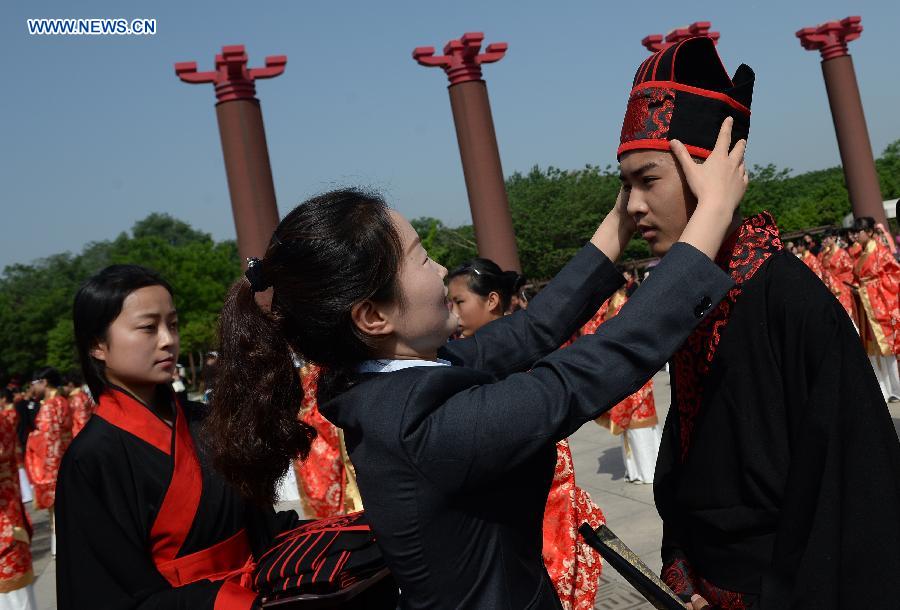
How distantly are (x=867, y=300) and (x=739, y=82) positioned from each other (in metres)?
7.90

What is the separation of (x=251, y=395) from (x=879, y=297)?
28.0ft

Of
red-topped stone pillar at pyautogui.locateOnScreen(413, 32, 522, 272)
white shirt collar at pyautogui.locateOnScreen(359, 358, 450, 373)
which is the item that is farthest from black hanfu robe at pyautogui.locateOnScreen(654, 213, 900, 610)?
red-topped stone pillar at pyautogui.locateOnScreen(413, 32, 522, 272)

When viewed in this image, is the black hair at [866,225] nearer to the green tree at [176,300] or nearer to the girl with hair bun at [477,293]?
the girl with hair bun at [477,293]

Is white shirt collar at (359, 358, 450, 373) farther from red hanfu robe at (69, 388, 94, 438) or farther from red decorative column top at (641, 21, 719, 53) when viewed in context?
red decorative column top at (641, 21, 719, 53)

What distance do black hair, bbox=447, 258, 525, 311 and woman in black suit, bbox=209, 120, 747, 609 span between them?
227 centimetres

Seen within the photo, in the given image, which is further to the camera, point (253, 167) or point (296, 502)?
point (253, 167)

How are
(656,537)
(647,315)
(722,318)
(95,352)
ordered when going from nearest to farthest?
(647,315), (722,318), (95,352), (656,537)

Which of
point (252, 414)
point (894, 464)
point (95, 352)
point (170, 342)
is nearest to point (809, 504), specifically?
point (894, 464)

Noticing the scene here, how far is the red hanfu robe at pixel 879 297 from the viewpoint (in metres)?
8.16

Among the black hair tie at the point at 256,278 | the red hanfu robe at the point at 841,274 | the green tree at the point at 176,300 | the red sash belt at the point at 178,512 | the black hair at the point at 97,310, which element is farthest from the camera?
the green tree at the point at 176,300

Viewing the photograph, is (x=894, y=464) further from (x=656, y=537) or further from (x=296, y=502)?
(x=296, y=502)

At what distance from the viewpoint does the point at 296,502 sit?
8102mm

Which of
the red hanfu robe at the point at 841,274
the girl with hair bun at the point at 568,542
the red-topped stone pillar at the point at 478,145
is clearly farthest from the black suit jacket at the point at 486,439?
the red-topped stone pillar at the point at 478,145

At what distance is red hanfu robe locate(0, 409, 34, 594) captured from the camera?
4.86 metres
